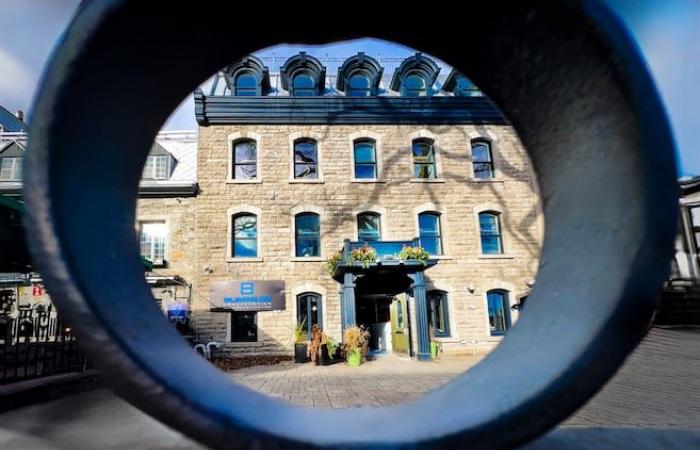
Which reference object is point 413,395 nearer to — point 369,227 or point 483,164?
point 369,227

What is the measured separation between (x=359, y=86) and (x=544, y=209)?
52.1ft

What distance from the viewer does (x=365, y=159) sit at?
1569 cm

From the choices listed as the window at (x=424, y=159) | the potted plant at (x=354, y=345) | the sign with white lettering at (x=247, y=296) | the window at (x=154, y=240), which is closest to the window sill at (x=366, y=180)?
the window at (x=424, y=159)

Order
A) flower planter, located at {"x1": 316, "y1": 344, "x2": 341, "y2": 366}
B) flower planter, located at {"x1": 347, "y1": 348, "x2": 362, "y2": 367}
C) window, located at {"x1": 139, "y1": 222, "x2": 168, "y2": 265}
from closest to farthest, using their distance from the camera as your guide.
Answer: flower planter, located at {"x1": 347, "y1": 348, "x2": 362, "y2": 367}
flower planter, located at {"x1": 316, "y1": 344, "x2": 341, "y2": 366}
window, located at {"x1": 139, "y1": 222, "x2": 168, "y2": 265}

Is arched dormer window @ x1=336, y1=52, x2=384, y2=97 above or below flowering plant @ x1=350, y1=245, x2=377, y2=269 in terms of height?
above

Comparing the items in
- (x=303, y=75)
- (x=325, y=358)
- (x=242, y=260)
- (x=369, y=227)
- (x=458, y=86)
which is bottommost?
(x=325, y=358)

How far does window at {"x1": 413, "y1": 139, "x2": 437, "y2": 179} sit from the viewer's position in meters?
15.7

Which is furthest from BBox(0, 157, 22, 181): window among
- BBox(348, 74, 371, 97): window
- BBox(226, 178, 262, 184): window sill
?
BBox(348, 74, 371, 97): window

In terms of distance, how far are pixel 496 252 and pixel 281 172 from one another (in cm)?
814

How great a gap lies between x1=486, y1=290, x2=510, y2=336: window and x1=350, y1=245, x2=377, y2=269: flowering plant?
4783 mm

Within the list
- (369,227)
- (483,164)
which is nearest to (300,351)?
(369,227)

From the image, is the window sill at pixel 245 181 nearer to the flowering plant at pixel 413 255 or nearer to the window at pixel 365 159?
the window at pixel 365 159

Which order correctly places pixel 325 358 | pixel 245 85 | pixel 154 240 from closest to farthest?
pixel 325 358, pixel 154 240, pixel 245 85

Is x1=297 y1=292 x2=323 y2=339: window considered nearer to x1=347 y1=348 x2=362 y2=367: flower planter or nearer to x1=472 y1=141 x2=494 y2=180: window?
x1=347 y1=348 x2=362 y2=367: flower planter
